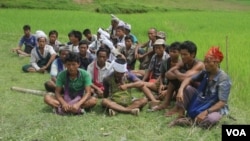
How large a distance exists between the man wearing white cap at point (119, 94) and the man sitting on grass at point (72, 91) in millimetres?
302

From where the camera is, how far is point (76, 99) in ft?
23.0

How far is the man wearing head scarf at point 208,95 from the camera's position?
604cm

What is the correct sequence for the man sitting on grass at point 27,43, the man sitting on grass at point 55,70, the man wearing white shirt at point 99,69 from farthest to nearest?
the man sitting on grass at point 27,43, the man sitting on grass at point 55,70, the man wearing white shirt at point 99,69

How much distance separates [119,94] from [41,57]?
13.3 ft

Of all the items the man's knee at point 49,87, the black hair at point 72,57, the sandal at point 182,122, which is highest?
the black hair at point 72,57

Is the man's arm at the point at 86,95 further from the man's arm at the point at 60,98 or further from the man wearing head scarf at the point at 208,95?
the man wearing head scarf at the point at 208,95

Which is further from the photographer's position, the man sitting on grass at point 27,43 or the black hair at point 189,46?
the man sitting on grass at point 27,43

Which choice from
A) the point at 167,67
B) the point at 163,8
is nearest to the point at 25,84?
the point at 167,67

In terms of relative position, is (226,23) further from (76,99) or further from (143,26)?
(76,99)

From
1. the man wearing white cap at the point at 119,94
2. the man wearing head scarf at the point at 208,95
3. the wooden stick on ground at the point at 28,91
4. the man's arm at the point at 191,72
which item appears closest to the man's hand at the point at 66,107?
the man wearing white cap at the point at 119,94

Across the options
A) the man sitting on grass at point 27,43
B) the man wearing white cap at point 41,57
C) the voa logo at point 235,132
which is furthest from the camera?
the man sitting on grass at point 27,43

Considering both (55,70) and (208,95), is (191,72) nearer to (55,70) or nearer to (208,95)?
(208,95)

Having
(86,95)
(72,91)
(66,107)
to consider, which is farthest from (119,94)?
(66,107)

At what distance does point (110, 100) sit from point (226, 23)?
15.9m
